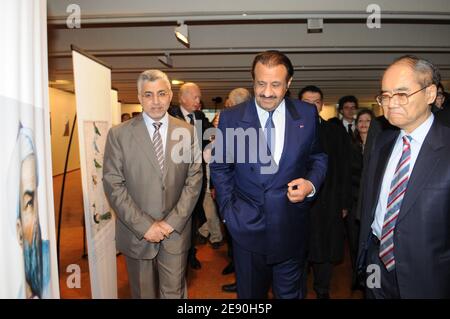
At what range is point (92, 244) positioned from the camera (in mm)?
2234

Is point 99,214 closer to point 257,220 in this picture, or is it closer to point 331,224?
point 257,220

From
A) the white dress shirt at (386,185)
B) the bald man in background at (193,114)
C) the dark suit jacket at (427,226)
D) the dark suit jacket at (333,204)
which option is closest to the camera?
the dark suit jacket at (427,226)

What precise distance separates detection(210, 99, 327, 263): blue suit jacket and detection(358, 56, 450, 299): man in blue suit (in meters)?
0.44

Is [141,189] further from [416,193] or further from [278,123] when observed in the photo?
[416,193]

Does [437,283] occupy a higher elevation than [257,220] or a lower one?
lower

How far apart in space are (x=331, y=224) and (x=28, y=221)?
2242 millimetres

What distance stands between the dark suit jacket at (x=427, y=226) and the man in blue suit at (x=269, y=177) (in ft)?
1.63

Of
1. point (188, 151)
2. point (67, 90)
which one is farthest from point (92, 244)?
point (67, 90)

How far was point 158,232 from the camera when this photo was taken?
2143mm

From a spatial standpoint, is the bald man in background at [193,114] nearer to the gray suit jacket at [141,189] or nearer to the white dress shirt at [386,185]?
the gray suit jacket at [141,189]

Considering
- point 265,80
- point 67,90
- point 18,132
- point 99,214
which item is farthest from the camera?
point 67,90

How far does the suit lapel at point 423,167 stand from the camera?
1424mm

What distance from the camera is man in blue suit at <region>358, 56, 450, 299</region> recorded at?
1.41 meters

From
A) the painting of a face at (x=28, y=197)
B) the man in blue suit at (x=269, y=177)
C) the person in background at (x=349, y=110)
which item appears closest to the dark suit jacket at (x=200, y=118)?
the person in background at (x=349, y=110)
